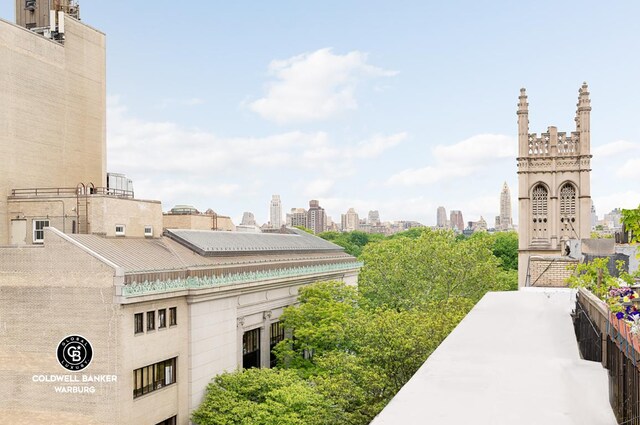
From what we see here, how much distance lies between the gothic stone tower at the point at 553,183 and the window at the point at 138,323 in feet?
165

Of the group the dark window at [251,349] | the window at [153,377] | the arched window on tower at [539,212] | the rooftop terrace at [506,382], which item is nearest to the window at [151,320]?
the window at [153,377]

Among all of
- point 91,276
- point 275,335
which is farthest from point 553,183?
point 91,276

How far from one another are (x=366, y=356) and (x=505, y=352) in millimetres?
15748

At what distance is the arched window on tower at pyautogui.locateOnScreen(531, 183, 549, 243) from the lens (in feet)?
226

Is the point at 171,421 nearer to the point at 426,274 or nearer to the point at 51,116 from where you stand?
the point at 51,116

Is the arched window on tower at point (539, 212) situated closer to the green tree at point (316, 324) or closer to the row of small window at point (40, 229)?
the green tree at point (316, 324)

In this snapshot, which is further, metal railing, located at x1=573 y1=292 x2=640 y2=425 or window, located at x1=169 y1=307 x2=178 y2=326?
window, located at x1=169 y1=307 x2=178 y2=326

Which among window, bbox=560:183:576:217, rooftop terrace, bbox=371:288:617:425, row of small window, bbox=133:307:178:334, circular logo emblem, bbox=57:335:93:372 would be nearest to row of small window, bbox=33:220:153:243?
row of small window, bbox=133:307:178:334

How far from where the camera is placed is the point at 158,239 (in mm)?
37406

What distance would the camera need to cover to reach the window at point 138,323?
28737 millimetres

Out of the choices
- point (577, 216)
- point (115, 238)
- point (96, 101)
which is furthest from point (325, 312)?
point (577, 216)

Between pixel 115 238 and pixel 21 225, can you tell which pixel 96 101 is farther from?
pixel 115 238

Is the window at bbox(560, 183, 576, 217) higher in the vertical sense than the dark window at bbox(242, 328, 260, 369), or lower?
higher

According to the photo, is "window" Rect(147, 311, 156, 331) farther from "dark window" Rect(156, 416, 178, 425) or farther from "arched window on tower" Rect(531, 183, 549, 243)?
"arched window on tower" Rect(531, 183, 549, 243)
